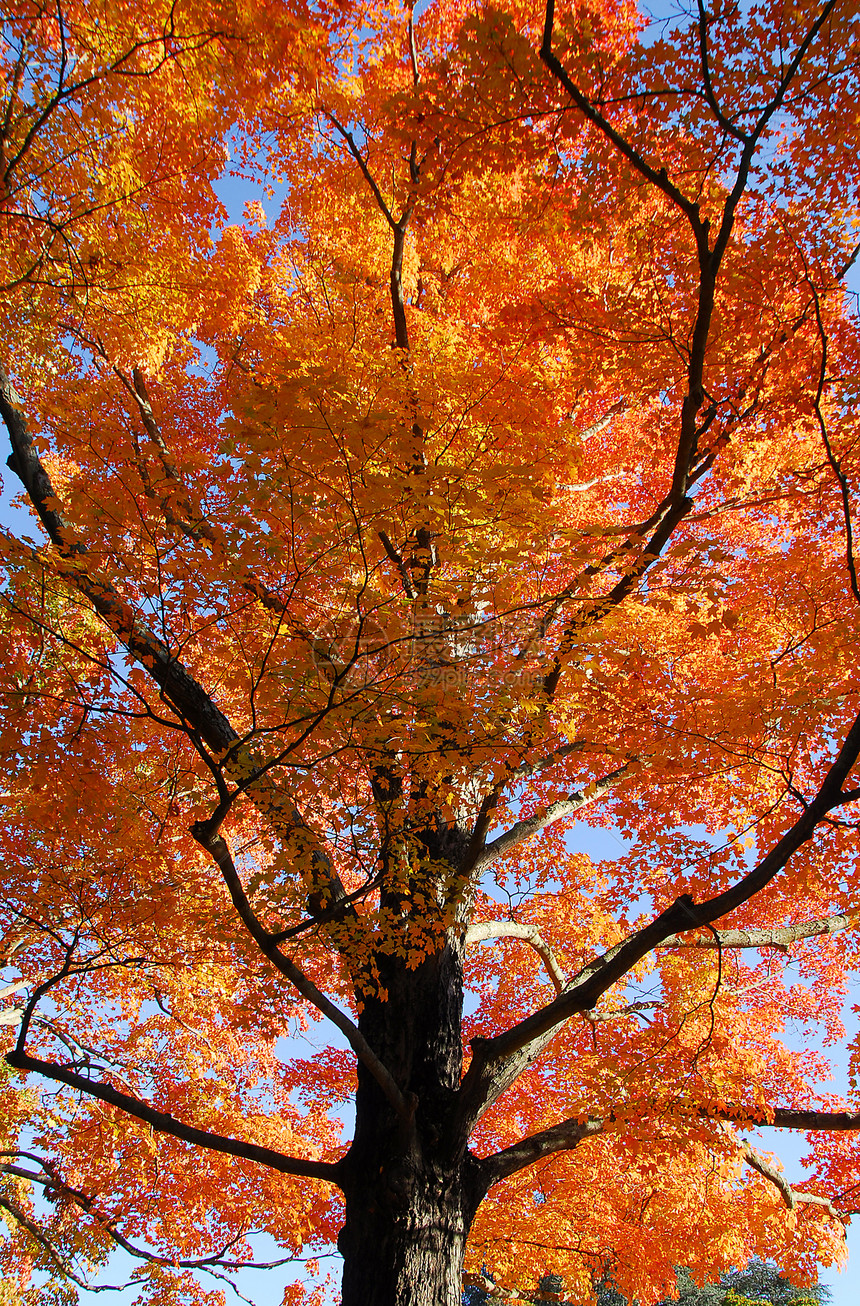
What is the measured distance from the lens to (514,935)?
5879 mm

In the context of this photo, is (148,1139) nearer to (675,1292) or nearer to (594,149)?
(675,1292)

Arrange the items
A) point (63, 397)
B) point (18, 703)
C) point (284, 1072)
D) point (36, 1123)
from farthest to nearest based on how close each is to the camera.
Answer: point (284, 1072), point (63, 397), point (36, 1123), point (18, 703)

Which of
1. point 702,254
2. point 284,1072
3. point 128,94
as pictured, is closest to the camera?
point 702,254

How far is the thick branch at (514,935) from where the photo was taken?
18.3 ft

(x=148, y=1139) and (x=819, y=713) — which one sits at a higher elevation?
(x=819, y=713)

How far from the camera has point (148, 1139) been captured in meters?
7.47

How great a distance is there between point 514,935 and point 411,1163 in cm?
198

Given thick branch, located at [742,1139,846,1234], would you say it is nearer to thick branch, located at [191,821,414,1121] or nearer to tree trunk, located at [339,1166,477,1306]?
tree trunk, located at [339,1166,477,1306]

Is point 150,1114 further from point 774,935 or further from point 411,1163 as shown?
point 774,935

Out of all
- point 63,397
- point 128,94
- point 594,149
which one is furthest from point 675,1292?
point 128,94

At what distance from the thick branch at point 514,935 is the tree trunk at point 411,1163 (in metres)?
0.32

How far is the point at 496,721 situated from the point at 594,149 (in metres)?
3.64

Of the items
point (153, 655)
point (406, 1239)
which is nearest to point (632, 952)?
point (406, 1239)

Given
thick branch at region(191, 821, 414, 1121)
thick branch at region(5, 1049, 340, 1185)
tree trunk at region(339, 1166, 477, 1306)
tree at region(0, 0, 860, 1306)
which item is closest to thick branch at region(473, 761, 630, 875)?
tree at region(0, 0, 860, 1306)
